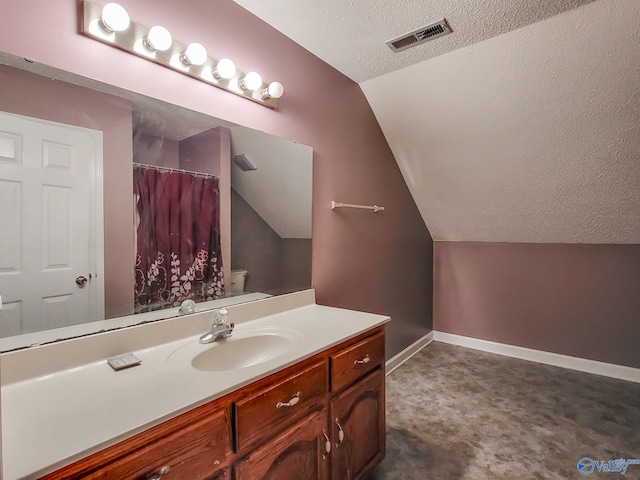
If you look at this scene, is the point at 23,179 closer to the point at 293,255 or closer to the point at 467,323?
the point at 293,255

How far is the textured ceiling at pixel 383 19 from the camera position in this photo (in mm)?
1606

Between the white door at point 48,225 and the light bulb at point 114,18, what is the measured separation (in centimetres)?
35

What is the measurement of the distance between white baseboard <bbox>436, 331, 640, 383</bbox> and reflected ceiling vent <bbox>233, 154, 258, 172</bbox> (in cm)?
288

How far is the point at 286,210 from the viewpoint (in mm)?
1907

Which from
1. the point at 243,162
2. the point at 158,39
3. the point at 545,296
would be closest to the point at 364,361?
the point at 243,162

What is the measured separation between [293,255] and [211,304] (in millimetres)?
579

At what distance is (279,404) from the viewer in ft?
3.46

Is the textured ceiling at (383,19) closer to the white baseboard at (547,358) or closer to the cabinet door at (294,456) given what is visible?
the cabinet door at (294,456)

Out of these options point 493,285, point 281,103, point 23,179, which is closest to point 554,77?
point 281,103

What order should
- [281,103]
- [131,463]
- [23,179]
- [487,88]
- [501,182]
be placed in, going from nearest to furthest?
[131,463], [23,179], [281,103], [487,88], [501,182]

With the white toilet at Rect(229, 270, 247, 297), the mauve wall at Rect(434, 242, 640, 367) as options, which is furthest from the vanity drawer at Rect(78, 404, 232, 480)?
the mauve wall at Rect(434, 242, 640, 367)

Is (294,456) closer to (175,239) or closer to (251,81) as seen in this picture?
(175,239)

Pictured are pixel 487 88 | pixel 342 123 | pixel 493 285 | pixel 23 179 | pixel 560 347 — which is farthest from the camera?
pixel 493 285

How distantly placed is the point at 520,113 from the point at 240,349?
218 cm
